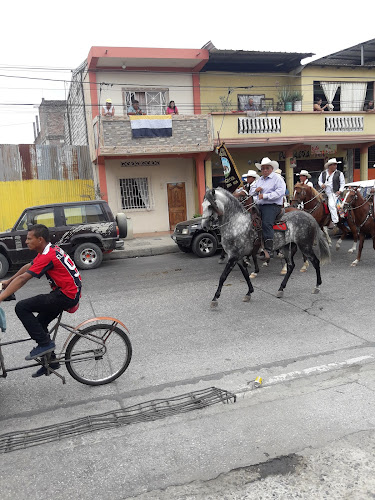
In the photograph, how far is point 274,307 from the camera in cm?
692

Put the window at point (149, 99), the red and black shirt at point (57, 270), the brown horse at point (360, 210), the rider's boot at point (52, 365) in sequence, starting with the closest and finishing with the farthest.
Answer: the red and black shirt at point (57, 270) → the rider's boot at point (52, 365) → the brown horse at point (360, 210) → the window at point (149, 99)

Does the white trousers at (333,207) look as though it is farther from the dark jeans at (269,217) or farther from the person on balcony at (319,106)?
the person on balcony at (319,106)

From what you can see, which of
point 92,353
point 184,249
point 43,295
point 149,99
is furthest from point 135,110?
point 92,353

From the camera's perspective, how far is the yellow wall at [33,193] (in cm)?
1655

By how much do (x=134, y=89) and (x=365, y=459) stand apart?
55.8ft

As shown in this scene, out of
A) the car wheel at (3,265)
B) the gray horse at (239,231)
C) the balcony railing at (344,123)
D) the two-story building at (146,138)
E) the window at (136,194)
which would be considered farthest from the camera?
the window at (136,194)

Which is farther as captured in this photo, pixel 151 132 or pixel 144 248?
pixel 151 132

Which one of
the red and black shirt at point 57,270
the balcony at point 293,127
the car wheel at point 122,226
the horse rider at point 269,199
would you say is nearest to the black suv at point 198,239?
the car wheel at point 122,226

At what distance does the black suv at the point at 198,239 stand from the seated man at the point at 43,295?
7949mm

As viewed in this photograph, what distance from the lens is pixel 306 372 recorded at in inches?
176

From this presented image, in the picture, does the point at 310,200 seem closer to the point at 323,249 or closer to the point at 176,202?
the point at 323,249

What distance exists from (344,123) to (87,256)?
1327 cm

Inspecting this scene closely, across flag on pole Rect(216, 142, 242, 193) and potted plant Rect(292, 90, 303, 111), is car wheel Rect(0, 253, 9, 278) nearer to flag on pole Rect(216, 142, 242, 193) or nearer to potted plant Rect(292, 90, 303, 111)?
flag on pole Rect(216, 142, 242, 193)

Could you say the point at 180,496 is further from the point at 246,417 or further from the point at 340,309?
the point at 340,309
